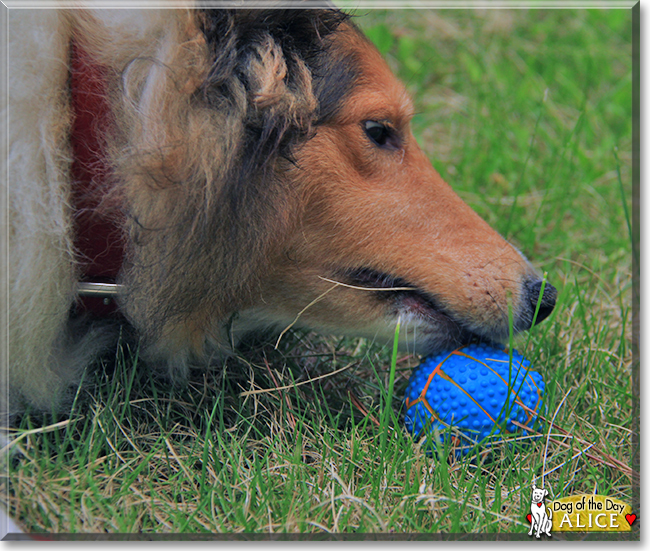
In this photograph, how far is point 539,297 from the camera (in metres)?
2.30

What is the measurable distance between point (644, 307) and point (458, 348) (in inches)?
33.6

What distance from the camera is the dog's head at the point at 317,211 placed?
1.92m

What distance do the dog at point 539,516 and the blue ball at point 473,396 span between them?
236 mm

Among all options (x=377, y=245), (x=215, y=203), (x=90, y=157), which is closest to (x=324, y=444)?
(x=377, y=245)

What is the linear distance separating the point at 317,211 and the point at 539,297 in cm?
87

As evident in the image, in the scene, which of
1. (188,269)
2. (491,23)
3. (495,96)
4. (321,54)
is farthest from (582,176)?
(188,269)

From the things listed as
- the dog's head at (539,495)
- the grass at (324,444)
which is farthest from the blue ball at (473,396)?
the dog's head at (539,495)

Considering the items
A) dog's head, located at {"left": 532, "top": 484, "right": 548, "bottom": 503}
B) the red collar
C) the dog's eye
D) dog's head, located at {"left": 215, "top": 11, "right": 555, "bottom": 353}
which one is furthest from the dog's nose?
the red collar

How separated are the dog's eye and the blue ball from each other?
79cm

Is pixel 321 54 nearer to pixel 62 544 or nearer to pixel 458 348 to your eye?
pixel 458 348

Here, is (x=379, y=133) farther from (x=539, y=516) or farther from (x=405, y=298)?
(x=539, y=516)

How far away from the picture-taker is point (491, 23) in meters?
5.27

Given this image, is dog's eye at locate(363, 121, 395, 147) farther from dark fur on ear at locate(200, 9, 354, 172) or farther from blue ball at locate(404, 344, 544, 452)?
blue ball at locate(404, 344, 544, 452)

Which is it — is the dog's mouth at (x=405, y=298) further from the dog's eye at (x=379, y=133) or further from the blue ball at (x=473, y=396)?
the dog's eye at (x=379, y=133)
